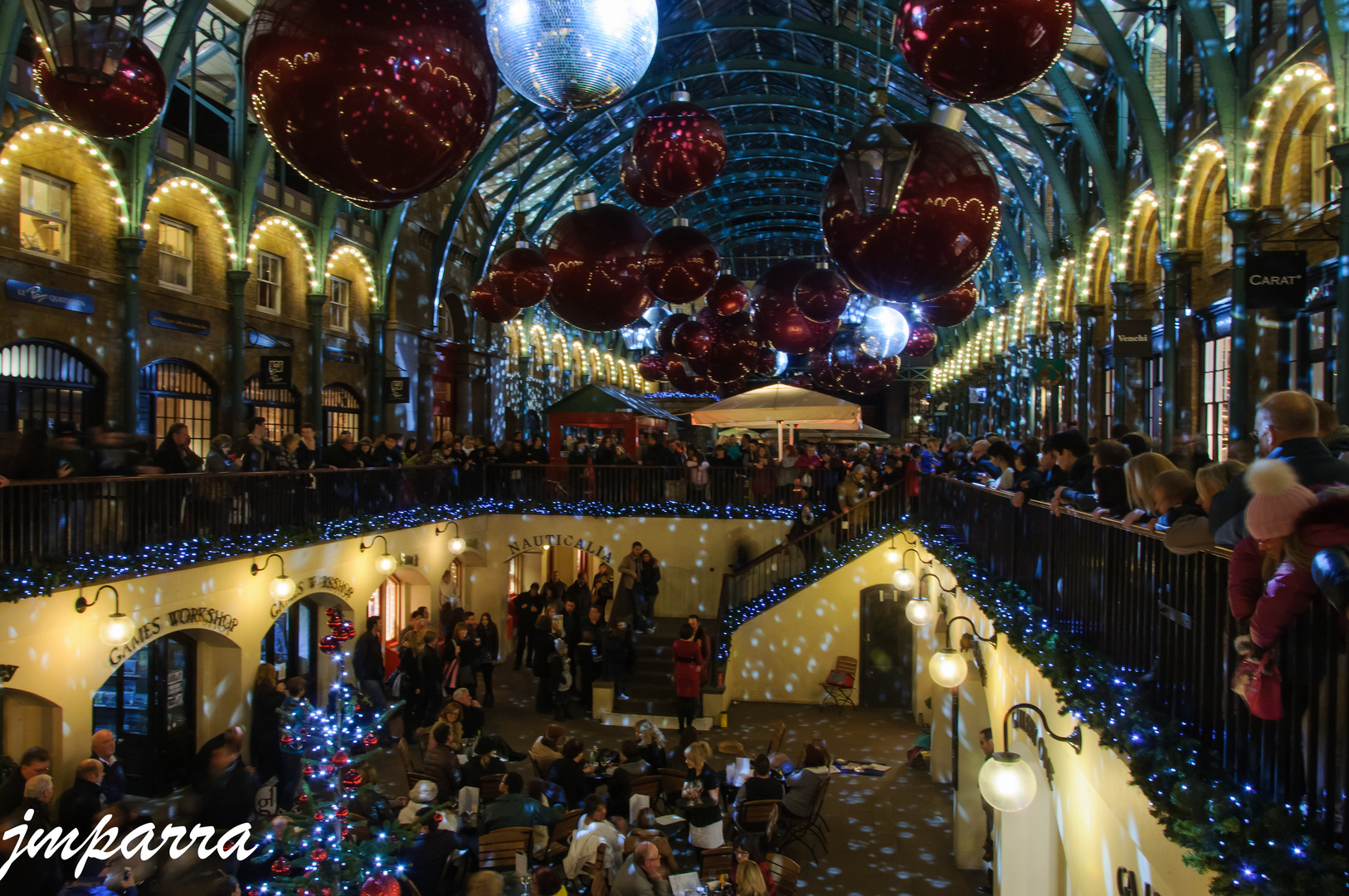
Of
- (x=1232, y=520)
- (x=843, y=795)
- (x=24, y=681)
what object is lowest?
(x=843, y=795)

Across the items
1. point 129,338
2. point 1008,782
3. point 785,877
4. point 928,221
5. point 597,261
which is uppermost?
point 129,338

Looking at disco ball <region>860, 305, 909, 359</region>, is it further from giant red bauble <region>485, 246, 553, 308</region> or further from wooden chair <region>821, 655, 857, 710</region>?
wooden chair <region>821, 655, 857, 710</region>

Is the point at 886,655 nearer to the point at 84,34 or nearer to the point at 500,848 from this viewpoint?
the point at 500,848

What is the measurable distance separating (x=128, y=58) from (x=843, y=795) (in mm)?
11434

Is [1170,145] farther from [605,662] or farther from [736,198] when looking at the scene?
[736,198]

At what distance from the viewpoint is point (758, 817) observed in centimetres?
928

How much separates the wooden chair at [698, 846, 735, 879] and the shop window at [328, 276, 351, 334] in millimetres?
15484

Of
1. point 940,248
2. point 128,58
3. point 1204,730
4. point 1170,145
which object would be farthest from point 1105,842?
point 1170,145

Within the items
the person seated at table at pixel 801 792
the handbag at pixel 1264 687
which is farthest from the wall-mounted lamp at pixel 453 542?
the handbag at pixel 1264 687

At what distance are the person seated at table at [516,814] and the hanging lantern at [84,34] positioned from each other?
6.52 meters

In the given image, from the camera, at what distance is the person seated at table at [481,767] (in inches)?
375

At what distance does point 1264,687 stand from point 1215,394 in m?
12.8

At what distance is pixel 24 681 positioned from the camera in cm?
877

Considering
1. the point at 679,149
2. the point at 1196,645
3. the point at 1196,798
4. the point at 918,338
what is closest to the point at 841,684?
the point at 918,338
